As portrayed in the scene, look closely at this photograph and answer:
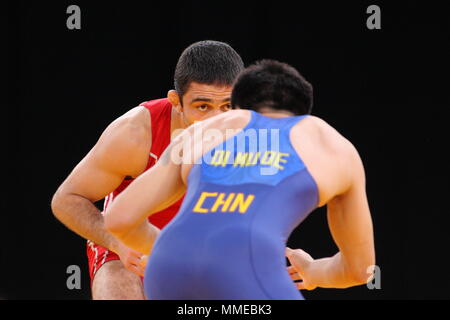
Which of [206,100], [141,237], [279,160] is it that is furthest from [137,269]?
[279,160]

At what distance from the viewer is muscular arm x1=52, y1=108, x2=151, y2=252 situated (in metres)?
3.13

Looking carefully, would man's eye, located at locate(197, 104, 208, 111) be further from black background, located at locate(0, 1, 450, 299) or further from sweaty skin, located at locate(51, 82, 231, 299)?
black background, located at locate(0, 1, 450, 299)

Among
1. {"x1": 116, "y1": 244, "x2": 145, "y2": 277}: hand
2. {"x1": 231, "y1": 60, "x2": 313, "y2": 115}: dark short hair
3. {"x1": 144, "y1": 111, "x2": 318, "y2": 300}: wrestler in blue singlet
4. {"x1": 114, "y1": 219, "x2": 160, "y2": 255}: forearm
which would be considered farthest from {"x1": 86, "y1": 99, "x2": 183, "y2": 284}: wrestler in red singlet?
{"x1": 144, "y1": 111, "x2": 318, "y2": 300}: wrestler in blue singlet

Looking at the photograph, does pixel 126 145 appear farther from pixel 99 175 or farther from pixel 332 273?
pixel 332 273

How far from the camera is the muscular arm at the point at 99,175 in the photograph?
3.13m

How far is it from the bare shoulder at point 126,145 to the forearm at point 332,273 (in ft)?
2.98

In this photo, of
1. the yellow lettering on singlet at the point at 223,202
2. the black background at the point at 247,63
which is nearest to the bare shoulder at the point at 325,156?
the yellow lettering on singlet at the point at 223,202

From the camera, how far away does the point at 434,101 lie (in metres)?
4.76

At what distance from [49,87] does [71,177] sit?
170 centimetres

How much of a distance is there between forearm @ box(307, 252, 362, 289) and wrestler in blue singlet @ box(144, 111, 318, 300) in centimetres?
42

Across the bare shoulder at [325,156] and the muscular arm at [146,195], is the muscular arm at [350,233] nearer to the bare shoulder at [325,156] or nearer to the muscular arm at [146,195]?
the bare shoulder at [325,156]
